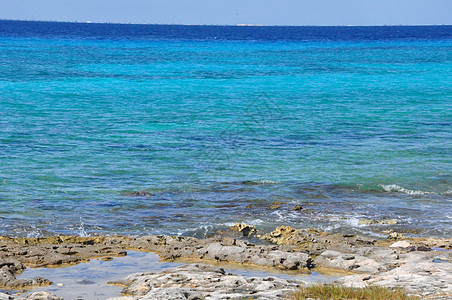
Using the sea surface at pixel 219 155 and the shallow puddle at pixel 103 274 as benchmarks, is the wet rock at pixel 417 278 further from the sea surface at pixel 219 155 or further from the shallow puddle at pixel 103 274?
the sea surface at pixel 219 155

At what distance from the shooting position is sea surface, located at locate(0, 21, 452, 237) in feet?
41.8

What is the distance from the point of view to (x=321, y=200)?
1402 centimetres

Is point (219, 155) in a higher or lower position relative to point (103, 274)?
lower

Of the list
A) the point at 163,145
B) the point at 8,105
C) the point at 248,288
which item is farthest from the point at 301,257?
the point at 8,105

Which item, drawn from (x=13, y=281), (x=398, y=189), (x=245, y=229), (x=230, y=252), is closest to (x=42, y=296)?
(x=13, y=281)

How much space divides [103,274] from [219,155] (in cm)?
991

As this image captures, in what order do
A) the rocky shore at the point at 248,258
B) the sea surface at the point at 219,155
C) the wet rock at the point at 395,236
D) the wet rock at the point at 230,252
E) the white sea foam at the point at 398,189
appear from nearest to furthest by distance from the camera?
1. the rocky shore at the point at 248,258
2. the wet rock at the point at 230,252
3. the wet rock at the point at 395,236
4. the sea surface at the point at 219,155
5. the white sea foam at the point at 398,189

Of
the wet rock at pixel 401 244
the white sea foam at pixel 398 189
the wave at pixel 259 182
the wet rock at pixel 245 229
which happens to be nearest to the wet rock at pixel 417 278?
the wet rock at pixel 401 244

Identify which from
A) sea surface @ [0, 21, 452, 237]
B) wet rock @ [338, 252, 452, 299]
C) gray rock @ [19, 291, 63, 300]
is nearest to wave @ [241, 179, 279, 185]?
sea surface @ [0, 21, 452, 237]

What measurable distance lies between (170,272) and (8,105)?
21.7 metres

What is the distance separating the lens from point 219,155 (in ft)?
61.5

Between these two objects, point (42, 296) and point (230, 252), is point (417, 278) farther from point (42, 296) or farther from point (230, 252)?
point (42, 296)

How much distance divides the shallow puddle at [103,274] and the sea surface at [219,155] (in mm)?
1953

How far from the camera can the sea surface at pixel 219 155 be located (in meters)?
12.8
